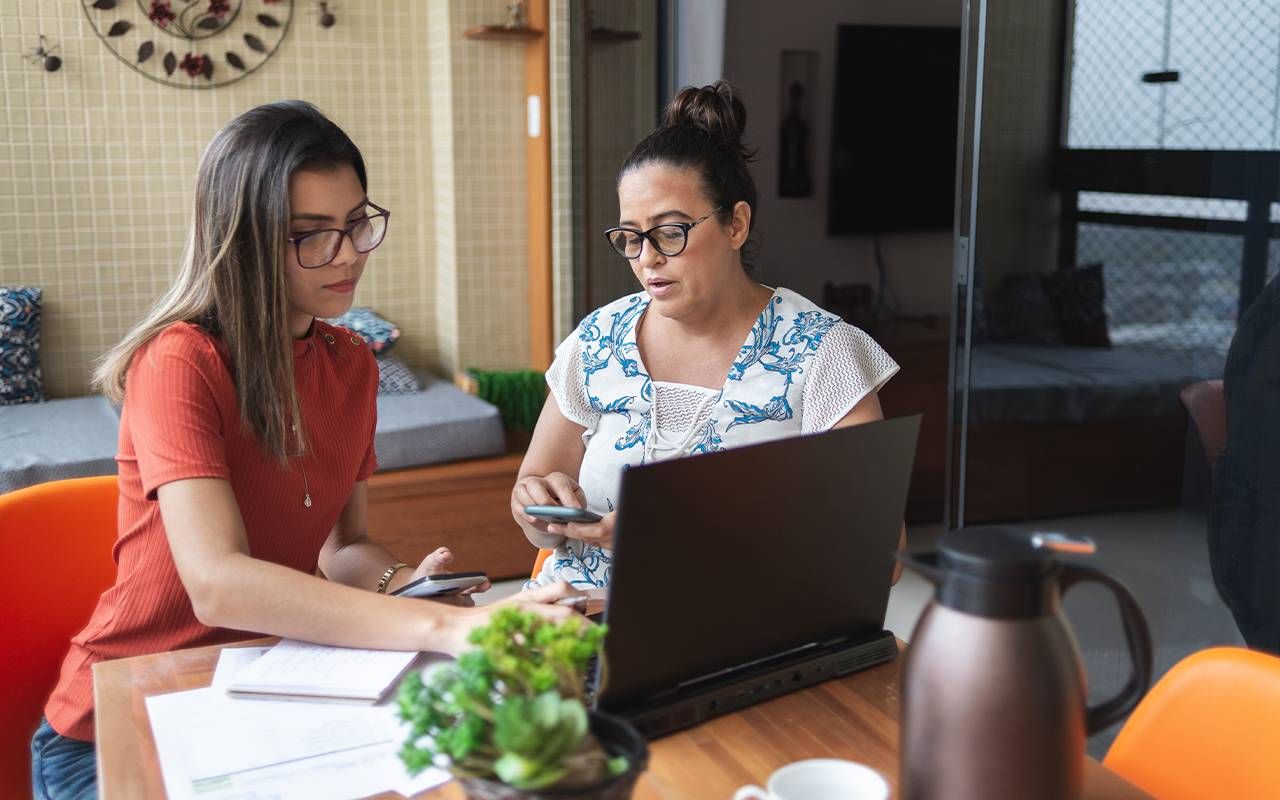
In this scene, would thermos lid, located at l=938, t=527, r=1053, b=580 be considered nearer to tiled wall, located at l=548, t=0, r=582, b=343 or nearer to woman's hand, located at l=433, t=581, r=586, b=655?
woman's hand, located at l=433, t=581, r=586, b=655

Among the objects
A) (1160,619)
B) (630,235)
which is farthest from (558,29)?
(1160,619)

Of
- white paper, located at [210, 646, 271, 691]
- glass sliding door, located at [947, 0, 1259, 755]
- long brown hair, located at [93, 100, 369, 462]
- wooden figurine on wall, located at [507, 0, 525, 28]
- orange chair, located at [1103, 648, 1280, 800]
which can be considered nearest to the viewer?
orange chair, located at [1103, 648, 1280, 800]

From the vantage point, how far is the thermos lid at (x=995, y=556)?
35.9 inches

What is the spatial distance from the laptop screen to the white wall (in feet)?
11.2

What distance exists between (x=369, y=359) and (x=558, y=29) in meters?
2.63

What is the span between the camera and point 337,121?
451 cm

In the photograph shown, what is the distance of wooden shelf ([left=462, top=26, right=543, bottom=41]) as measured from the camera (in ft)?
13.8

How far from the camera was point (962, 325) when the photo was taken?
2.85 metres

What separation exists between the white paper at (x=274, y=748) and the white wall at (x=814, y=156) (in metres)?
3.55

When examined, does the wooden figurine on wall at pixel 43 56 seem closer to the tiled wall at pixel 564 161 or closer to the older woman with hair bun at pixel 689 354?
the tiled wall at pixel 564 161

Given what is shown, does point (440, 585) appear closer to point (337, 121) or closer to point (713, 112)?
point (713, 112)

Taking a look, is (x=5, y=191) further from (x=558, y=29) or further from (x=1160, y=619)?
(x=1160, y=619)

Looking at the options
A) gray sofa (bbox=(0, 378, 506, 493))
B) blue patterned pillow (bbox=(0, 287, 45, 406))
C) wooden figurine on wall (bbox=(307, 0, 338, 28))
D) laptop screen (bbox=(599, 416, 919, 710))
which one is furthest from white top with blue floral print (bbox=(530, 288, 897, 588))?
wooden figurine on wall (bbox=(307, 0, 338, 28))

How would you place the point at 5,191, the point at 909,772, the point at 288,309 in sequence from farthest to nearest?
the point at 5,191
the point at 288,309
the point at 909,772
